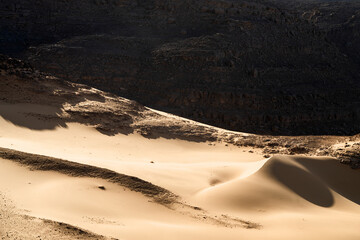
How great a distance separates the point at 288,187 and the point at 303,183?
324mm

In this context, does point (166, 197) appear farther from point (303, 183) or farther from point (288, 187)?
point (303, 183)

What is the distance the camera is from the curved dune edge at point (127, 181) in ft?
13.4

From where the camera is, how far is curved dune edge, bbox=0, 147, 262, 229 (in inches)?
161

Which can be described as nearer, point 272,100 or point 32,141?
point 32,141

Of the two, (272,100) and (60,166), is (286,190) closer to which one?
(60,166)

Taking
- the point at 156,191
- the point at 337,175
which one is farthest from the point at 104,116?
the point at 337,175

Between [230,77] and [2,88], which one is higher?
[230,77]

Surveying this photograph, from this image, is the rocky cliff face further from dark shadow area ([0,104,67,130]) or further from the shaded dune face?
the shaded dune face

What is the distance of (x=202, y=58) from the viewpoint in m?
18.9

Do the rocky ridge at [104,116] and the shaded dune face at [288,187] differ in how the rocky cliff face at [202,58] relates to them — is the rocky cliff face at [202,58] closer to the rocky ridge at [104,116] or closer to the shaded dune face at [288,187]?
the rocky ridge at [104,116]

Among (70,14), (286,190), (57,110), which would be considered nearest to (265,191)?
(286,190)

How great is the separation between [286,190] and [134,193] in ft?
6.80

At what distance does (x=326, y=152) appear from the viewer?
22.2 feet

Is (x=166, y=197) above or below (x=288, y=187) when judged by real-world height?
below
